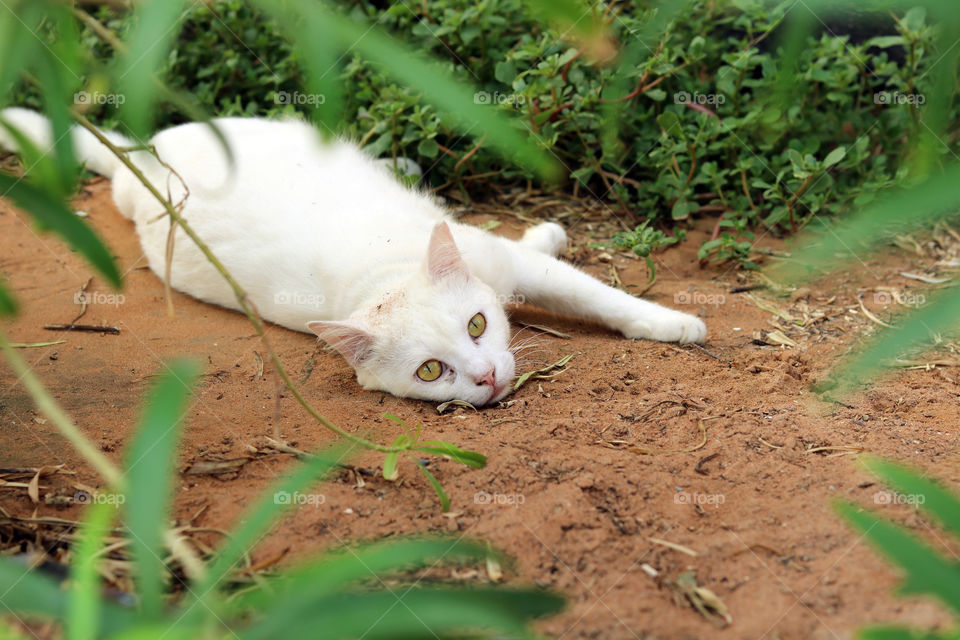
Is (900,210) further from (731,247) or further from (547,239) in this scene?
(547,239)

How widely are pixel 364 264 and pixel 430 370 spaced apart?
694mm

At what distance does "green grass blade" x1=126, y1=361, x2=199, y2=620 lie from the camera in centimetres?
121

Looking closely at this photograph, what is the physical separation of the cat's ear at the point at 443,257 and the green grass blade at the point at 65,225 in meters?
1.76

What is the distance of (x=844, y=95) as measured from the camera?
4273mm

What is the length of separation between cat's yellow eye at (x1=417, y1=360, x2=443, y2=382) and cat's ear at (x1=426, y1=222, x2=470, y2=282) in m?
0.32

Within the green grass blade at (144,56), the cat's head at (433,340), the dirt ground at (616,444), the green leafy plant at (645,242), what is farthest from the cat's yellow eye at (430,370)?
the green grass blade at (144,56)

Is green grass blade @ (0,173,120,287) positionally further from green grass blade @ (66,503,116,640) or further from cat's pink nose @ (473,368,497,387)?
cat's pink nose @ (473,368,497,387)

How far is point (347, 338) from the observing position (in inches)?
120

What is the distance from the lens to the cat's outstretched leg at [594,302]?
3.40m

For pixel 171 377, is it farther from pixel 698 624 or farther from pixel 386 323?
pixel 386 323

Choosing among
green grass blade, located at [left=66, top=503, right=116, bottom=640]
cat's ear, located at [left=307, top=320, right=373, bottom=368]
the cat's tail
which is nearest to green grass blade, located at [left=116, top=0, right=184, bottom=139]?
green grass blade, located at [left=66, top=503, right=116, bottom=640]

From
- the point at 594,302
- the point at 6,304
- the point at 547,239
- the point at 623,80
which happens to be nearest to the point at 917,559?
the point at 6,304

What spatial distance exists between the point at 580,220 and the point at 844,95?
5.11ft

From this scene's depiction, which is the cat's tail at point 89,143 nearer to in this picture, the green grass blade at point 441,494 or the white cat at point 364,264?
the white cat at point 364,264
